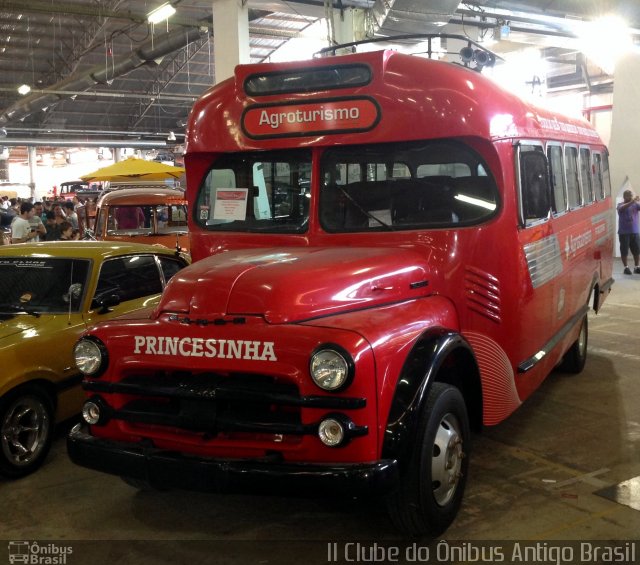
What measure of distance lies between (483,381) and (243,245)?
1.78 m

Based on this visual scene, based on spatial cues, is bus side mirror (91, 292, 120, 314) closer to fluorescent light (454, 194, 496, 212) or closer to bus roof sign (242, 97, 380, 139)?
bus roof sign (242, 97, 380, 139)

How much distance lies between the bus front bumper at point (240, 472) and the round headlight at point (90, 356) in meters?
0.39

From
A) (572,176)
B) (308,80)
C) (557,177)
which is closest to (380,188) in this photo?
(308,80)

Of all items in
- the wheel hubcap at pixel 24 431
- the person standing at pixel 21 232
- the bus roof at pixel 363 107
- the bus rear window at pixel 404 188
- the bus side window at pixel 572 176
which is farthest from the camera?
the person standing at pixel 21 232

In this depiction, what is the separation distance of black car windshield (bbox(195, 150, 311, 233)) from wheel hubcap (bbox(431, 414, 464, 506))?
1.54 meters

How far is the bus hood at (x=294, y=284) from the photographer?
3.41 meters

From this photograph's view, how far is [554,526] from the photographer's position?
3.81m

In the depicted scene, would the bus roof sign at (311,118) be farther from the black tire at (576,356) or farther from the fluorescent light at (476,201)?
the black tire at (576,356)

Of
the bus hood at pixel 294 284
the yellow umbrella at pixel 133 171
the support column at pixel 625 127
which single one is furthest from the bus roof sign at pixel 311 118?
the support column at pixel 625 127

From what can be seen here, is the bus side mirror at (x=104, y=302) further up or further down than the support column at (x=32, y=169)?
further down

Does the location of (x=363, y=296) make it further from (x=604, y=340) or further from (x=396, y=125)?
(x=604, y=340)

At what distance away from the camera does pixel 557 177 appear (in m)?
5.55

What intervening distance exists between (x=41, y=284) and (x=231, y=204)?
184 cm

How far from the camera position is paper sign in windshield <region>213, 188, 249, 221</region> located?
4.77 m
